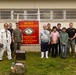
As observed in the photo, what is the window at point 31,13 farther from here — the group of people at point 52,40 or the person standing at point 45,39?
the person standing at point 45,39

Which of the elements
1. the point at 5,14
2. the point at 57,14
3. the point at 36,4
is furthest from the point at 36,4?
the point at 5,14

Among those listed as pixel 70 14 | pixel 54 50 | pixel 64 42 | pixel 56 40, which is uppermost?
pixel 70 14

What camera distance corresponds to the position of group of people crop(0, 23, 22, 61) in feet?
59.1

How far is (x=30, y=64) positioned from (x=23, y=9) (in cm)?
601

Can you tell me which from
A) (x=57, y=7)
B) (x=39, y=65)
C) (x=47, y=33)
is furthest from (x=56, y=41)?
(x=57, y=7)

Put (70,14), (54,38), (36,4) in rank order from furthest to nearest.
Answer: (70,14), (36,4), (54,38)

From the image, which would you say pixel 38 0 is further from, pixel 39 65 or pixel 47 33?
pixel 39 65

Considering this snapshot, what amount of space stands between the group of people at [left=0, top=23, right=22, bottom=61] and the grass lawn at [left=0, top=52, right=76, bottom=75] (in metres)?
0.57

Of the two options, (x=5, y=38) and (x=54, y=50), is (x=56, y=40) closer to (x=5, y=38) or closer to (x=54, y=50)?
(x=54, y=50)

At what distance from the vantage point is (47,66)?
16.8 metres

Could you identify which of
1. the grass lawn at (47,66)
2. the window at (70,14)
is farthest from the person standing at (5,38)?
the window at (70,14)

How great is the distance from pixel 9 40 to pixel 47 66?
265 centimetres

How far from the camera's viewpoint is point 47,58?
18.6 metres

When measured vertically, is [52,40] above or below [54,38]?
below
